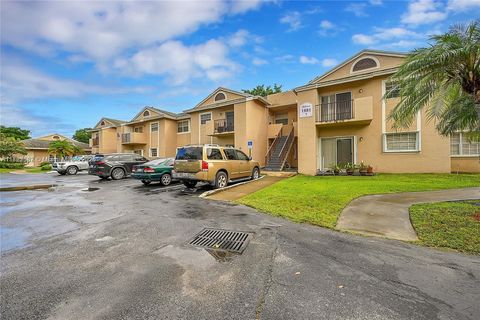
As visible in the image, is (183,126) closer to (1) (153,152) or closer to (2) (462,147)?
(1) (153,152)

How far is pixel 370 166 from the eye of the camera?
577 inches

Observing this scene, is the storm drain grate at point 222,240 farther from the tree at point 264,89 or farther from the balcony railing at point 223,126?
the tree at point 264,89

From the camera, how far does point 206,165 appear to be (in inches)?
396

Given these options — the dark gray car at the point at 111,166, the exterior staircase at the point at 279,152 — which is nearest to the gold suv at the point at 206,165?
the exterior staircase at the point at 279,152

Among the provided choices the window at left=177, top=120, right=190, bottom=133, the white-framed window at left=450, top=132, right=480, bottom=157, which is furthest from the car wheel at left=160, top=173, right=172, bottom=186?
the white-framed window at left=450, top=132, right=480, bottom=157

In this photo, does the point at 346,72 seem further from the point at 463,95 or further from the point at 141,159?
the point at 141,159

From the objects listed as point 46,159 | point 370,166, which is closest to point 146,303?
point 370,166

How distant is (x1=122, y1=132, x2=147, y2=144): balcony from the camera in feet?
95.8

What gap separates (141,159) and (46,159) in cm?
3453

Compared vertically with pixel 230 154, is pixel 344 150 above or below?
above

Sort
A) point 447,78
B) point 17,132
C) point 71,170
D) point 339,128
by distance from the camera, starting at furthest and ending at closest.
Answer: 1. point 17,132
2. point 71,170
3. point 339,128
4. point 447,78

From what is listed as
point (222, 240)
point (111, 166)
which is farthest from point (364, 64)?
point (111, 166)

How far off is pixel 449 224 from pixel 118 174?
Result: 17.4 meters

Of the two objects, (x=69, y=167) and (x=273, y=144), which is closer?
(x=273, y=144)
